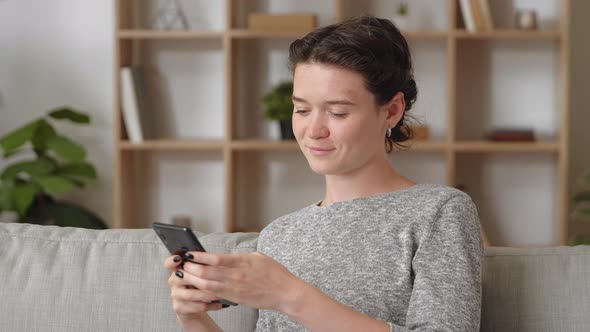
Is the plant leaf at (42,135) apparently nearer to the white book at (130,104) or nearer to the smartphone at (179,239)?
the white book at (130,104)

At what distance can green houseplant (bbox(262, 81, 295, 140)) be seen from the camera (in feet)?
12.3

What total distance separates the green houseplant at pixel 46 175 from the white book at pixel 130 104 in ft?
0.55

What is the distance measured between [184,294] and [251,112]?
2.73m

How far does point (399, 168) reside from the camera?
13.0ft

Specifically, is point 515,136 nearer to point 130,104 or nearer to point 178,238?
point 130,104

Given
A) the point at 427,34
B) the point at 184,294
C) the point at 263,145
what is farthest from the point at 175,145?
the point at 184,294

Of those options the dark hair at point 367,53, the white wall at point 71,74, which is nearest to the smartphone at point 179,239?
the dark hair at point 367,53

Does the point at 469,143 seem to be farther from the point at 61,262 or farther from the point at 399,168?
the point at 61,262

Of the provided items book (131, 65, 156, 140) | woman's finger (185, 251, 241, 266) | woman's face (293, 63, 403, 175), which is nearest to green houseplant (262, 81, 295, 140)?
book (131, 65, 156, 140)

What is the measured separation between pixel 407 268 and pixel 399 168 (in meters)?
2.52

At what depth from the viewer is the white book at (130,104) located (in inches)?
148

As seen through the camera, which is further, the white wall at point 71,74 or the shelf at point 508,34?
the white wall at point 71,74

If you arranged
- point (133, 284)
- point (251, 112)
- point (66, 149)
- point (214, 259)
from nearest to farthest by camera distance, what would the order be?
point (214, 259), point (133, 284), point (66, 149), point (251, 112)

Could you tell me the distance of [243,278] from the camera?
1.25 meters
